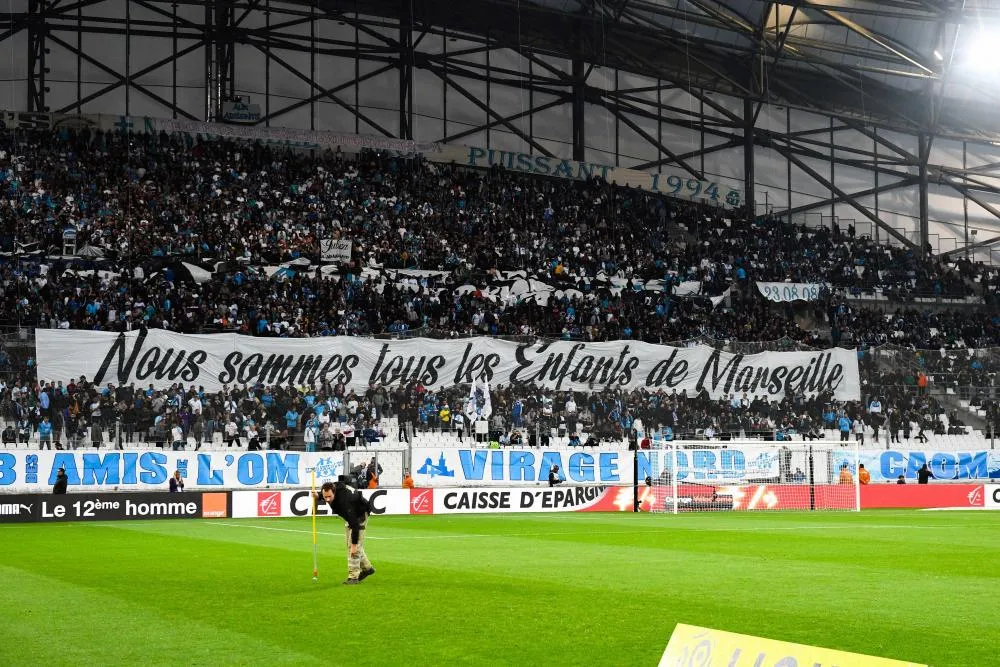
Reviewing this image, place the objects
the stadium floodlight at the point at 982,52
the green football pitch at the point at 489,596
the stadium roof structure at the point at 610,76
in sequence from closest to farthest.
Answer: the green football pitch at the point at 489,596, the stadium floodlight at the point at 982,52, the stadium roof structure at the point at 610,76

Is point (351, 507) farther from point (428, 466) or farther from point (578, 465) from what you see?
point (578, 465)

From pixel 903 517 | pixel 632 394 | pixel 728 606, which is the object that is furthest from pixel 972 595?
pixel 632 394

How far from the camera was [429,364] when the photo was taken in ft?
141

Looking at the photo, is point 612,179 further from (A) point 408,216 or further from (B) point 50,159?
(B) point 50,159

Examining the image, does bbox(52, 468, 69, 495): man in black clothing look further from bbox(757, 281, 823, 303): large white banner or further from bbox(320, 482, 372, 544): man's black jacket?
bbox(757, 281, 823, 303): large white banner

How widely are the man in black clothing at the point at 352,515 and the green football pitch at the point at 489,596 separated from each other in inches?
10.9

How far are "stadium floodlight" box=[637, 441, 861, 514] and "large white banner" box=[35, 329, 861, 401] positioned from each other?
478 cm

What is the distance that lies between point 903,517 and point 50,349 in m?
25.3

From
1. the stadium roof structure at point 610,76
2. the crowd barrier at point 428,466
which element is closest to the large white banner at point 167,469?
the crowd barrier at point 428,466

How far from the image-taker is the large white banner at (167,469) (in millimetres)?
36281

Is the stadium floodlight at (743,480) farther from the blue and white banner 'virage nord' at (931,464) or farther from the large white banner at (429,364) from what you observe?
the large white banner at (429,364)

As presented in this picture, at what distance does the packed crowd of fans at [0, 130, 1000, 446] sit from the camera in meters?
40.1

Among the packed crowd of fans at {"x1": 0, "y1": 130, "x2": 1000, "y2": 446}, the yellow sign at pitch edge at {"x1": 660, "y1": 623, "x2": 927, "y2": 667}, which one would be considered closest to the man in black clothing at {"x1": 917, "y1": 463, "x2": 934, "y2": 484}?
the packed crowd of fans at {"x1": 0, "y1": 130, "x2": 1000, "y2": 446}

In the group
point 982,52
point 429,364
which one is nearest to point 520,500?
point 429,364
